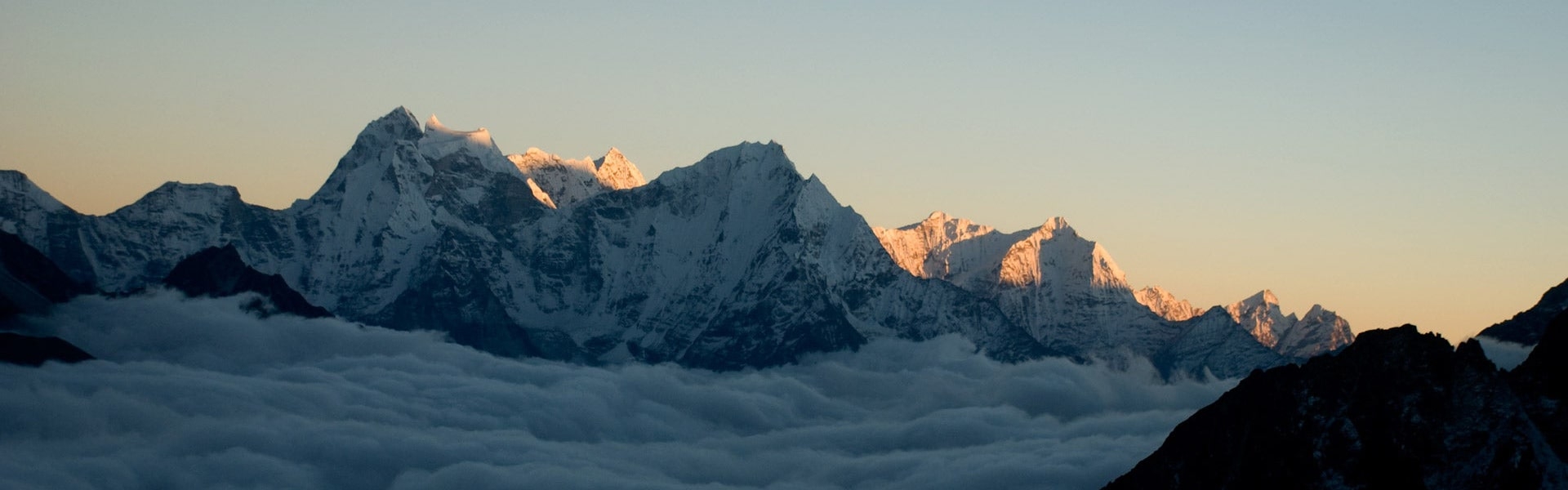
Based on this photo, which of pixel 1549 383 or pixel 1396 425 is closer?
pixel 1396 425

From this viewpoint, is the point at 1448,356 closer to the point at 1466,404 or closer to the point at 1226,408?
the point at 1466,404

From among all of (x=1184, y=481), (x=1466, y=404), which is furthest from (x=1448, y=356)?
(x=1184, y=481)

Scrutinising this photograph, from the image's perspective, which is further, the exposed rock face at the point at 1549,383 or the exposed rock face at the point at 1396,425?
the exposed rock face at the point at 1549,383

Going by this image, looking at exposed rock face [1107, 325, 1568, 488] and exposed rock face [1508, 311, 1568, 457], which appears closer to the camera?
exposed rock face [1107, 325, 1568, 488]

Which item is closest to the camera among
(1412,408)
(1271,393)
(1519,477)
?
(1519,477)

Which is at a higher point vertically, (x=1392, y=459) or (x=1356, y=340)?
(x=1356, y=340)

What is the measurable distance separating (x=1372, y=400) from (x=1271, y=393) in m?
14.6

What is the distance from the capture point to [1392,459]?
172250mm

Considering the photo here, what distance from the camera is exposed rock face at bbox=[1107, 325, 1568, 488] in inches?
6535

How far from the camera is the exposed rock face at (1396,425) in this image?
16600cm

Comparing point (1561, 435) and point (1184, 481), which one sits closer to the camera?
point (1561, 435)

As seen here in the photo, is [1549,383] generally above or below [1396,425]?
above

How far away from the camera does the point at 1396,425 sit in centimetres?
17350

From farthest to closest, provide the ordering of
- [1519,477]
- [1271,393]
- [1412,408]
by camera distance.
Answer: [1271,393]
[1412,408]
[1519,477]
